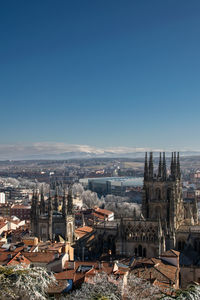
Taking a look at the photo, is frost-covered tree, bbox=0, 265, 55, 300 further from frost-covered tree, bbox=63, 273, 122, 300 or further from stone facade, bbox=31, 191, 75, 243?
stone facade, bbox=31, 191, 75, 243

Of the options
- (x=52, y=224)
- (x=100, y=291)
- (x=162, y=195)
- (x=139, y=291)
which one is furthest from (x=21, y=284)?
(x=162, y=195)

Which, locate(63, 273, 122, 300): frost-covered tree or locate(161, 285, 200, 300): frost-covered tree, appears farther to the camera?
locate(63, 273, 122, 300): frost-covered tree

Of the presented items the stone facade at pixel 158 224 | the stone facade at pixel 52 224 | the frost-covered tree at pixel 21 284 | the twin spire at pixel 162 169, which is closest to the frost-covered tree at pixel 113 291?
the frost-covered tree at pixel 21 284

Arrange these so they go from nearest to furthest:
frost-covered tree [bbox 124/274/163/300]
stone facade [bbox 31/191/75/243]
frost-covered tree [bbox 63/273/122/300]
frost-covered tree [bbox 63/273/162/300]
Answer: frost-covered tree [bbox 63/273/122/300] → frost-covered tree [bbox 63/273/162/300] → frost-covered tree [bbox 124/274/163/300] → stone facade [bbox 31/191/75/243]

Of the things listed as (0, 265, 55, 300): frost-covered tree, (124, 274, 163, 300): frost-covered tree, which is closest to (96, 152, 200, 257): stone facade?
(124, 274, 163, 300): frost-covered tree

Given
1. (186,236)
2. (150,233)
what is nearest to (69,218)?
(150,233)

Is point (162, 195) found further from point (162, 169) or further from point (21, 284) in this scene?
point (21, 284)

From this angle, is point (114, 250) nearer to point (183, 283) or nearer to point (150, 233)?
point (150, 233)

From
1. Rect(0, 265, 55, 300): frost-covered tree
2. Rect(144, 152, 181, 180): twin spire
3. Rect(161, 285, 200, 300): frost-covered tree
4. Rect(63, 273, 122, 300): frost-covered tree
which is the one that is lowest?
Rect(63, 273, 122, 300): frost-covered tree
